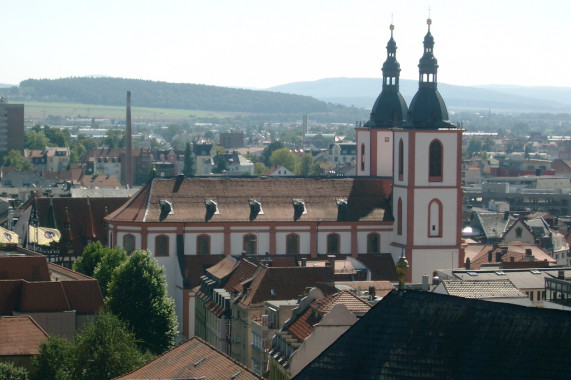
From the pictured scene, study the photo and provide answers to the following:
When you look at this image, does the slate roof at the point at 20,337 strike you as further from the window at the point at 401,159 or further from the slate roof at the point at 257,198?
the window at the point at 401,159

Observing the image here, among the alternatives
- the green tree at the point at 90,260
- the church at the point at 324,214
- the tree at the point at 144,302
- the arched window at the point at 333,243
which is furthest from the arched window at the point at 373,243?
the tree at the point at 144,302

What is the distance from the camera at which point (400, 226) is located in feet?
312

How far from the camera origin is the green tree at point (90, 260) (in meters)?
94.2

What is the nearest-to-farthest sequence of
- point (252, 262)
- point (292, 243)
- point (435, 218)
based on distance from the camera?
1. point (252, 262)
2. point (435, 218)
3. point (292, 243)

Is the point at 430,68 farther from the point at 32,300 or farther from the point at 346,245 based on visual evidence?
the point at 32,300

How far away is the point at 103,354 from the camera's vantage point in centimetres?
6069

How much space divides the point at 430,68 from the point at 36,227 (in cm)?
2939

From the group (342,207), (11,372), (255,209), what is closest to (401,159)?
(342,207)

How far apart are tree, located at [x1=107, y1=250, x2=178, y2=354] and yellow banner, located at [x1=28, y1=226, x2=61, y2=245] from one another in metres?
24.4

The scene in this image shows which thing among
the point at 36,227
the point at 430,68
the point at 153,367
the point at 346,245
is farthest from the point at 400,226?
the point at 153,367

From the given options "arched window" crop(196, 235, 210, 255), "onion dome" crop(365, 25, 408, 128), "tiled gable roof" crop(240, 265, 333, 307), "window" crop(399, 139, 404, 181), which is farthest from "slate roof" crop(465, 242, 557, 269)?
"tiled gable roof" crop(240, 265, 333, 307)

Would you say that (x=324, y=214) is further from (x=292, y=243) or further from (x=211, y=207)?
(x=211, y=207)

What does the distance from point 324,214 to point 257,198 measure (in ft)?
13.7

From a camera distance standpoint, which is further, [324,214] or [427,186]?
[324,214]
